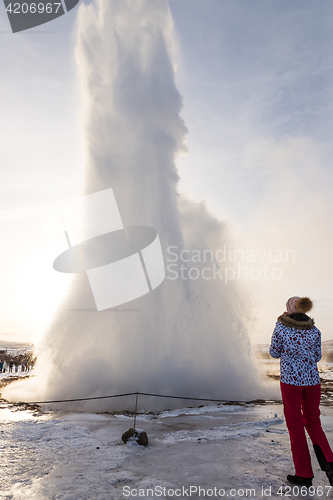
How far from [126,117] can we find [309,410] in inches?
772

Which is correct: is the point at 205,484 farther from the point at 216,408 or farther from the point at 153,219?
the point at 153,219

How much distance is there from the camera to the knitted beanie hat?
3.35 metres

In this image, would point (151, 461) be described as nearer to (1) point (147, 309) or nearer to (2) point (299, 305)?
(2) point (299, 305)

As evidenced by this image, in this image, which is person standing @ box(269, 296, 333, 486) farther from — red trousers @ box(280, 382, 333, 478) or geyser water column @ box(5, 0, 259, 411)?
geyser water column @ box(5, 0, 259, 411)

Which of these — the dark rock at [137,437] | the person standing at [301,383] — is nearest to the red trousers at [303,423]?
the person standing at [301,383]

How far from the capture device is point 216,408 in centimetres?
945

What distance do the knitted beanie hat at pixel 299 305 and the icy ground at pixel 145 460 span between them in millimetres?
1828

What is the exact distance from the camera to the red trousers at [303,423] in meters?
3.09

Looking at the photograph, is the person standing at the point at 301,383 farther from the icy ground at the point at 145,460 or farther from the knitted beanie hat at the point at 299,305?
the icy ground at the point at 145,460

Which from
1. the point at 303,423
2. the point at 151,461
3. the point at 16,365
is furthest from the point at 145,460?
the point at 16,365

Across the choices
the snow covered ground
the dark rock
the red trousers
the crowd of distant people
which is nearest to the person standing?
the red trousers

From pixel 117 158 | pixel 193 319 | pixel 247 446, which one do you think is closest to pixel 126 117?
pixel 117 158

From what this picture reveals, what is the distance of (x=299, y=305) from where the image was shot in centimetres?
336

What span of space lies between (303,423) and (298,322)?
1097 mm
